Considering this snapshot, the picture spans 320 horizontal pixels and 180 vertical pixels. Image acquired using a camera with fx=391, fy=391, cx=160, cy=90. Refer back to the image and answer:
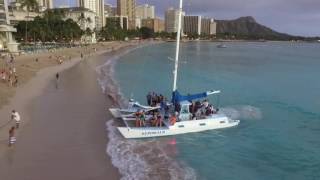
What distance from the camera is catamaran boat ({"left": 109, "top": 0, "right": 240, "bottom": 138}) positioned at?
26000 millimetres

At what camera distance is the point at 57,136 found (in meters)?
24.2

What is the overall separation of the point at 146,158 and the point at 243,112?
16.3m

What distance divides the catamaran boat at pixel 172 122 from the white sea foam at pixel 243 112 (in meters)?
4.03

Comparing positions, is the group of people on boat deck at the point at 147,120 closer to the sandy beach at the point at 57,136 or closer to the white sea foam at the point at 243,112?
the sandy beach at the point at 57,136

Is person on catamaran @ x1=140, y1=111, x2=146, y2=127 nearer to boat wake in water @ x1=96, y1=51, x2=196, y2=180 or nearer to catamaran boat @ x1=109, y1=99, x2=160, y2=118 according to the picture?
catamaran boat @ x1=109, y1=99, x2=160, y2=118

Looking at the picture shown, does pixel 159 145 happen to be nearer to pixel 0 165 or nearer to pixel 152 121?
pixel 152 121

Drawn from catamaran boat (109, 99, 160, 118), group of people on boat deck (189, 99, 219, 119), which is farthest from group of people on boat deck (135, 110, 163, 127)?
group of people on boat deck (189, 99, 219, 119)

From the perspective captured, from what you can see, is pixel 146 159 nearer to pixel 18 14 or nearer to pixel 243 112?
pixel 243 112

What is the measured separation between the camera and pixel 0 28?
87375mm

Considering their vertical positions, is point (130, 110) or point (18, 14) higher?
point (18, 14)

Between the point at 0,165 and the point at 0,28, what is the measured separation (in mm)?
76024

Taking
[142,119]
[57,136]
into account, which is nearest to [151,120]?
[142,119]

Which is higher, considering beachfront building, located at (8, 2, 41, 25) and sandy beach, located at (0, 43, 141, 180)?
beachfront building, located at (8, 2, 41, 25)

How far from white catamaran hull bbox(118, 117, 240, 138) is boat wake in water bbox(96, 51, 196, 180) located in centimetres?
50
